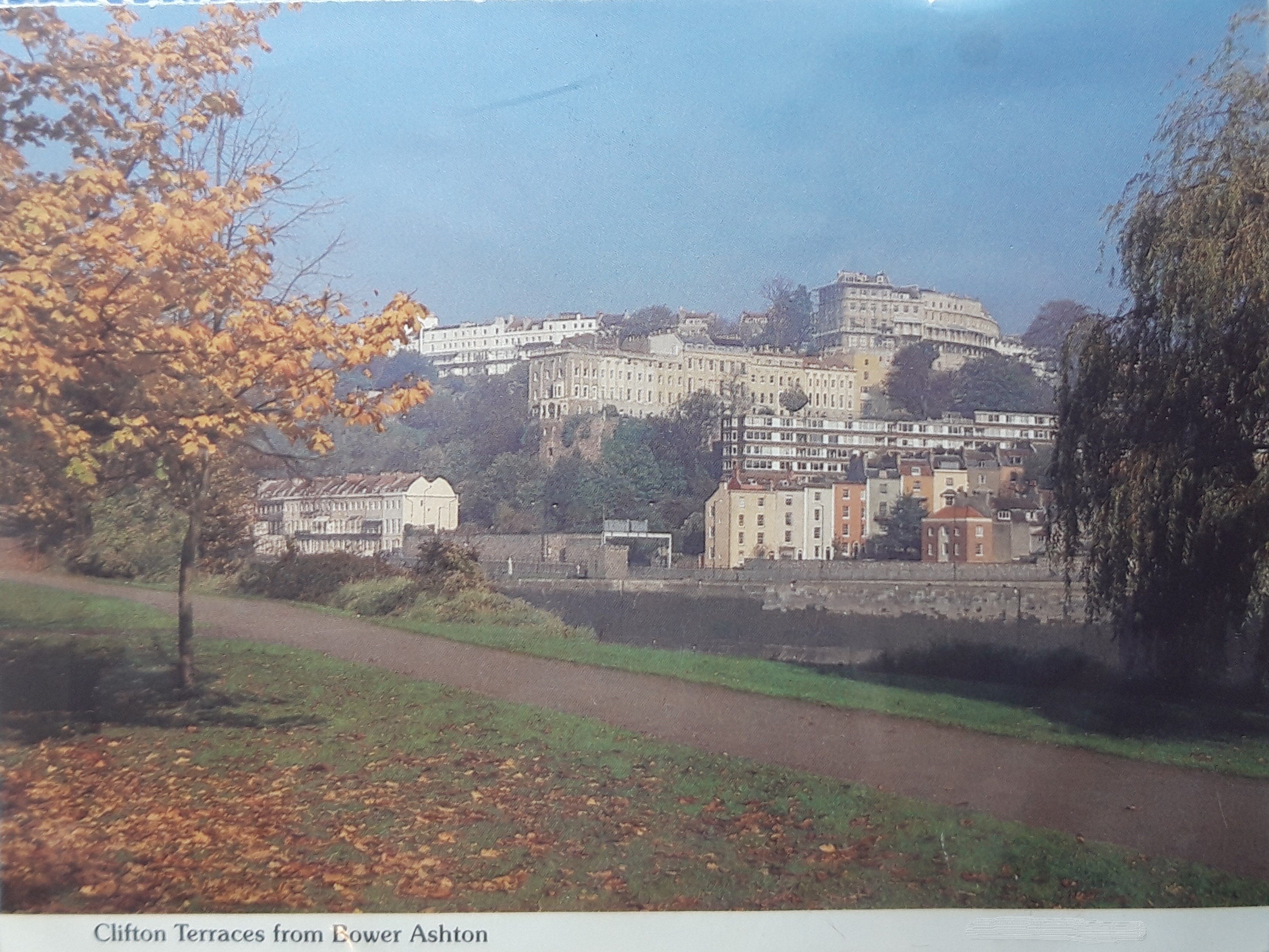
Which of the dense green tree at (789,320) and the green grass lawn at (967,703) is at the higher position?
the dense green tree at (789,320)

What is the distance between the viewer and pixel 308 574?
4.68 meters

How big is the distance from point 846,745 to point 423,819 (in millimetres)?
1825

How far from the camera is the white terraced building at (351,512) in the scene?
457 centimetres

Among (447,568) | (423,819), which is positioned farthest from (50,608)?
(423,819)

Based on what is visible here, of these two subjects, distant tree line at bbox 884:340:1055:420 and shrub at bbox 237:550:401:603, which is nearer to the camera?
shrub at bbox 237:550:401:603

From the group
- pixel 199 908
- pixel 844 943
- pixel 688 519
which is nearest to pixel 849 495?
pixel 688 519

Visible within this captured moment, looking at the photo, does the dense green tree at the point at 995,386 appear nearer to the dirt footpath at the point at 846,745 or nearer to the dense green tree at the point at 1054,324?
the dense green tree at the point at 1054,324

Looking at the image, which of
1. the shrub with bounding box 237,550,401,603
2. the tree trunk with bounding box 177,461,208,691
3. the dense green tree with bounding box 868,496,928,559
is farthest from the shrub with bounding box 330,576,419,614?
the dense green tree with bounding box 868,496,928,559

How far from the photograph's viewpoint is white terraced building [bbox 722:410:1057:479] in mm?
4984

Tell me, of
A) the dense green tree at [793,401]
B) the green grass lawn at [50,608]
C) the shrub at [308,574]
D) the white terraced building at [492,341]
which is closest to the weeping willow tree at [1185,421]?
the dense green tree at [793,401]

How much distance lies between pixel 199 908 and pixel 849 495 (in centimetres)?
322

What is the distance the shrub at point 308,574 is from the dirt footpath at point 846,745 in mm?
67

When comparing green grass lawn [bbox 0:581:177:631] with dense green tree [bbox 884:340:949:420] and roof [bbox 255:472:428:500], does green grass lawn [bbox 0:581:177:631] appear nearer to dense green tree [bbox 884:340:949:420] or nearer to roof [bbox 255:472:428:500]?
roof [bbox 255:472:428:500]

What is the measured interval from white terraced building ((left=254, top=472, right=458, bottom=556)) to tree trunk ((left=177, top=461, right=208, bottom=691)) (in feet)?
0.81
